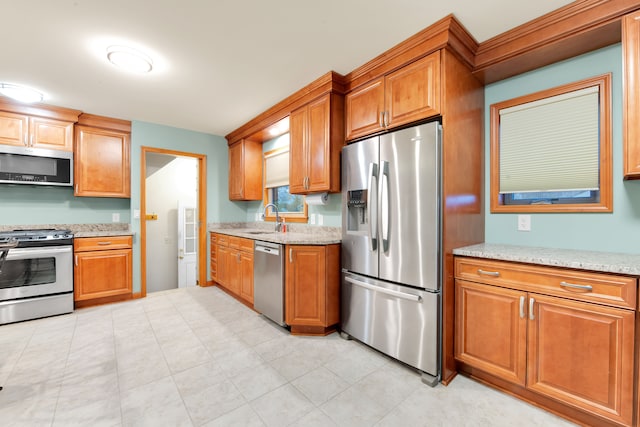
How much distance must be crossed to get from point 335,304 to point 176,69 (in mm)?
2679

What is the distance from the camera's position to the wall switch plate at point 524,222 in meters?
2.14

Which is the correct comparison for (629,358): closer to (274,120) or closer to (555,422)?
(555,422)

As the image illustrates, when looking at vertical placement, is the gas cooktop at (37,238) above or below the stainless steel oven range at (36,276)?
above

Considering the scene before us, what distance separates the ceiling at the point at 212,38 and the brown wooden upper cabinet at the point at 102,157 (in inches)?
27.8

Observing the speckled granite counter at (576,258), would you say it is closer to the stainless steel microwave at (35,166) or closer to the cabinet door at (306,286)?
the cabinet door at (306,286)

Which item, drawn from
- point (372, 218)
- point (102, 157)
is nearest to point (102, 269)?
point (102, 157)

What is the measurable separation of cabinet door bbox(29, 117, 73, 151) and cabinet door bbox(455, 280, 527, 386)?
189 inches

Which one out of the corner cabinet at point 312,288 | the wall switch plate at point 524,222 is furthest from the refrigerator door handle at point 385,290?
the wall switch plate at point 524,222

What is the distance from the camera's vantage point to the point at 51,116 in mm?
3410

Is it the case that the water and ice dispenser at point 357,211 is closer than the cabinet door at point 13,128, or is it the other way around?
the water and ice dispenser at point 357,211

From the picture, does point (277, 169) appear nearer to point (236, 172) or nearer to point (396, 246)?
point (236, 172)

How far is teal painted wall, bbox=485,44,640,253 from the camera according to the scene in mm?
1762

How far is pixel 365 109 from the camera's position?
97.2 inches

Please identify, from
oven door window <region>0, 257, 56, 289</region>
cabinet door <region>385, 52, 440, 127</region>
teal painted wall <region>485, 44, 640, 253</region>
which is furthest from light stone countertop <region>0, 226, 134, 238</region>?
teal painted wall <region>485, 44, 640, 253</region>
